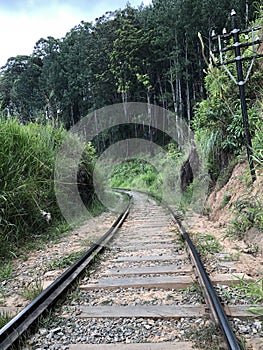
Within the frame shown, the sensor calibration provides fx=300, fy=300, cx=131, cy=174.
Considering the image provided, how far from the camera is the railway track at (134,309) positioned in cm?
193

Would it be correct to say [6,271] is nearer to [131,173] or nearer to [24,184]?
[24,184]

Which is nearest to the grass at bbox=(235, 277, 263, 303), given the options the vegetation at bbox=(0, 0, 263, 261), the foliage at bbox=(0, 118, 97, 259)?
the vegetation at bbox=(0, 0, 263, 261)

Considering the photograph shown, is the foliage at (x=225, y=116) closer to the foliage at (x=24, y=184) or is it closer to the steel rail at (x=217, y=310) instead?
the steel rail at (x=217, y=310)

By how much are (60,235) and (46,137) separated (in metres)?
2.31

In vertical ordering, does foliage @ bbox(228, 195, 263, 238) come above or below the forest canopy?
below

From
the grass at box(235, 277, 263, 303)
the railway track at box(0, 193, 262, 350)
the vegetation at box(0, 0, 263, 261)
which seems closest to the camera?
the railway track at box(0, 193, 262, 350)

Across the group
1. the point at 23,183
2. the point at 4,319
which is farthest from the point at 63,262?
the point at 23,183

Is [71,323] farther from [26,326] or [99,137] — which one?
[99,137]

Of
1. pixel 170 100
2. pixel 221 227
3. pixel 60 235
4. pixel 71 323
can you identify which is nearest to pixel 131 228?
pixel 60 235

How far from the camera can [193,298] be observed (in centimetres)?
255

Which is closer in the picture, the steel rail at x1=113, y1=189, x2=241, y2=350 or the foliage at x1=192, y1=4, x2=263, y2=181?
the steel rail at x1=113, y1=189, x2=241, y2=350

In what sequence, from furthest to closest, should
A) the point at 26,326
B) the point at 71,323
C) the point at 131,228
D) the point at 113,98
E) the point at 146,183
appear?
the point at 113,98
the point at 146,183
the point at 131,228
the point at 71,323
the point at 26,326

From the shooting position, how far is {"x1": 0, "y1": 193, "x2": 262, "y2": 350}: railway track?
6.34ft

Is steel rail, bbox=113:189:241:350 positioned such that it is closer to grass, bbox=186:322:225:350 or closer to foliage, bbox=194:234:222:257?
grass, bbox=186:322:225:350
